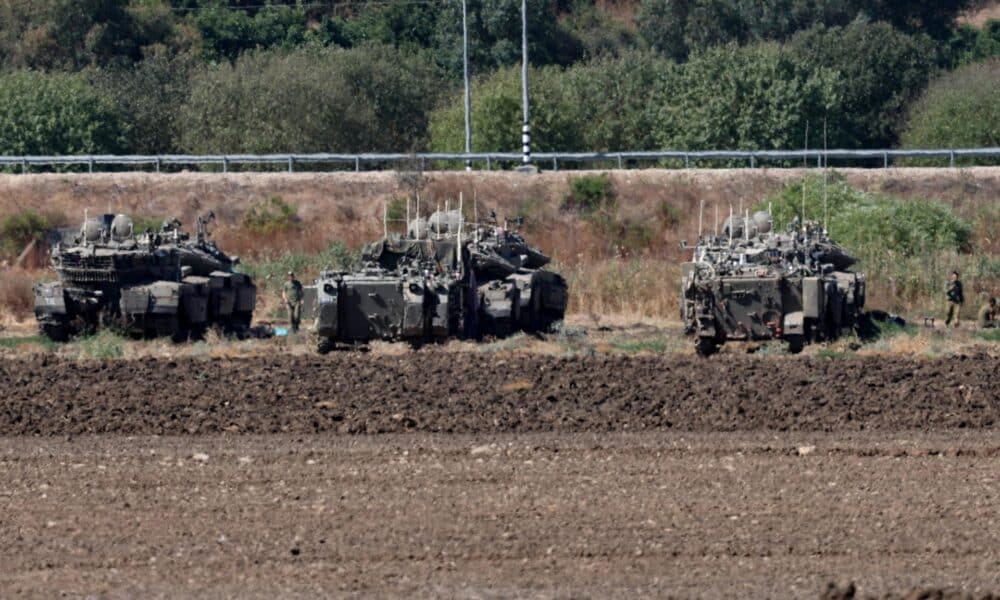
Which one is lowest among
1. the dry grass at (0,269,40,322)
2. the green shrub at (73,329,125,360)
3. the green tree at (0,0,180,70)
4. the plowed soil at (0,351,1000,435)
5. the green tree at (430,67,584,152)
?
the dry grass at (0,269,40,322)

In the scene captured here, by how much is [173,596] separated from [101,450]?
22.2 feet

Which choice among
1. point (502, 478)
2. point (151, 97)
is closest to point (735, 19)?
point (151, 97)

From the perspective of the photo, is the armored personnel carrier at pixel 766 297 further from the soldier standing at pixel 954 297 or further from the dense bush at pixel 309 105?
the dense bush at pixel 309 105

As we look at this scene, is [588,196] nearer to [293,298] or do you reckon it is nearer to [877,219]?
[877,219]

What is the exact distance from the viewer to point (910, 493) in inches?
638

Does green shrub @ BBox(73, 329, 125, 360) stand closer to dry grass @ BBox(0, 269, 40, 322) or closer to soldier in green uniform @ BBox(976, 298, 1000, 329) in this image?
dry grass @ BBox(0, 269, 40, 322)

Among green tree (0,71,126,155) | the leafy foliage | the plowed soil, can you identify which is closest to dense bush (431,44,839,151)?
green tree (0,71,126,155)

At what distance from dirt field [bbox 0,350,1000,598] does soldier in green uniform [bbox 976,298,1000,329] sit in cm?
779

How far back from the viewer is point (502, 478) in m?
17.1

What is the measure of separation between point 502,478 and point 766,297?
40.7 feet

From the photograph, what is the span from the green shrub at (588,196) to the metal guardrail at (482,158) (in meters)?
0.75

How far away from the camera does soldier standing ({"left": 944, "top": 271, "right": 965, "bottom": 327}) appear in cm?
3406

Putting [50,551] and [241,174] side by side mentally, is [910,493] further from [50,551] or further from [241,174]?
[241,174]

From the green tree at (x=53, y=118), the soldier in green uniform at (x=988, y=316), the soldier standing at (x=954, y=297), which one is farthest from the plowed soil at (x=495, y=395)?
the green tree at (x=53, y=118)
